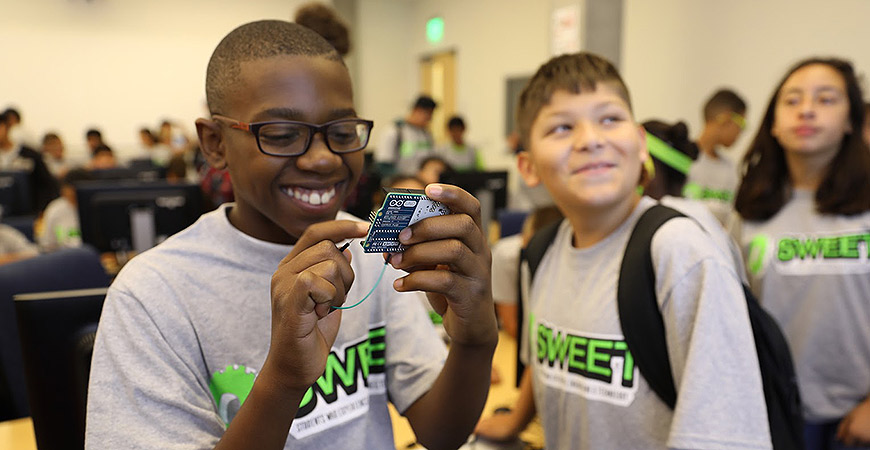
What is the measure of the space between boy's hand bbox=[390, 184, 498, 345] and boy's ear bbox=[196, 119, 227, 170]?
1.29 ft

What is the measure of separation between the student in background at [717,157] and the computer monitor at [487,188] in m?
1.16

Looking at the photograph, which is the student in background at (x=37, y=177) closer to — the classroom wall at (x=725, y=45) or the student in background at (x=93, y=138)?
the student in background at (x=93, y=138)

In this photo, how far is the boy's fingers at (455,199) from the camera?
622 mm

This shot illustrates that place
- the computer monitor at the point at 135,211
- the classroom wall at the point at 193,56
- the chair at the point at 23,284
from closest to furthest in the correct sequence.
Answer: the chair at the point at 23,284 → the computer monitor at the point at 135,211 → the classroom wall at the point at 193,56

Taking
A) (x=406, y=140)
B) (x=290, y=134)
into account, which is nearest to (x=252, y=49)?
(x=290, y=134)

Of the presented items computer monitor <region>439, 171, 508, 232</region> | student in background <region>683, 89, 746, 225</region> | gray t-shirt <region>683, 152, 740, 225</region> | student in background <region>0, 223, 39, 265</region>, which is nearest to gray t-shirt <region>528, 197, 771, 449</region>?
computer monitor <region>439, 171, 508, 232</region>

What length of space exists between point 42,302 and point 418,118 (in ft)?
16.5

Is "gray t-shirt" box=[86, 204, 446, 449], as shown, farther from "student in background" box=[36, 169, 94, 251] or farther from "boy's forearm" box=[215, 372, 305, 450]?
"student in background" box=[36, 169, 94, 251]

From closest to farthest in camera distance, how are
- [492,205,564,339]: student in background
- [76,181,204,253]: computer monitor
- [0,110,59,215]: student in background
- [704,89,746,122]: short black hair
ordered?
[492,205,564,339]: student in background
[76,181,204,253]: computer monitor
[704,89,746,122]: short black hair
[0,110,59,215]: student in background

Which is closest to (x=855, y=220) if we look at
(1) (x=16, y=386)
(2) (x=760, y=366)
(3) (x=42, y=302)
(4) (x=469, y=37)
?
(2) (x=760, y=366)

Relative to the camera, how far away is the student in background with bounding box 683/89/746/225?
3555 millimetres

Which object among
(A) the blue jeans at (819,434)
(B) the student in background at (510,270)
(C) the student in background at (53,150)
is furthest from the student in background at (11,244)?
(C) the student in background at (53,150)

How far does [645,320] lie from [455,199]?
589mm

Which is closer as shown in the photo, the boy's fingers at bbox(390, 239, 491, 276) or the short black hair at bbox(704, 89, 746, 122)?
the boy's fingers at bbox(390, 239, 491, 276)
